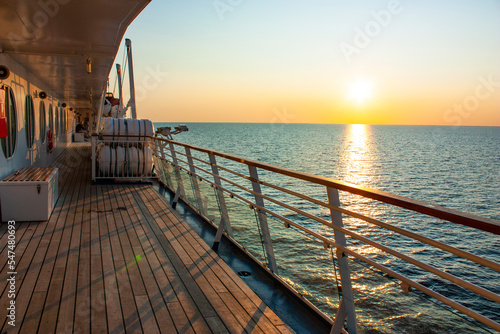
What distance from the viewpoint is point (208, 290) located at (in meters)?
3.03

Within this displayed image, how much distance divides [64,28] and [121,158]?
431 centimetres

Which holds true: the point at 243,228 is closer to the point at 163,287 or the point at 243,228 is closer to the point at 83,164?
the point at 163,287

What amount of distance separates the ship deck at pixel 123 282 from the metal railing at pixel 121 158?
10.4 ft

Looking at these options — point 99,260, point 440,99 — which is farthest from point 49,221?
point 440,99

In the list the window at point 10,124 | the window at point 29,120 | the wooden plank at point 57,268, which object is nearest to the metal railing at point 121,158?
the window at point 29,120

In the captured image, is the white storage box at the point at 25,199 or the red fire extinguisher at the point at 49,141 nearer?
the white storage box at the point at 25,199

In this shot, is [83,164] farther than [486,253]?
No

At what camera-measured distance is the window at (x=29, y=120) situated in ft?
25.4

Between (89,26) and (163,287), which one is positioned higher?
(89,26)

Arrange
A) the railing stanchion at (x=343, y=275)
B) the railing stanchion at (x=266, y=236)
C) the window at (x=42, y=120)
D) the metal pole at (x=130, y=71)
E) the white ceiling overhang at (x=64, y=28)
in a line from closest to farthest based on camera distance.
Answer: the railing stanchion at (x=343, y=275) < the railing stanchion at (x=266, y=236) < the white ceiling overhang at (x=64, y=28) < the window at (x=42, y=120) < the metal pole at (x=130, y=71)

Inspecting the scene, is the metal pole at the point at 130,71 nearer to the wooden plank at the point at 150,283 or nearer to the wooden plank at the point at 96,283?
the wooden plank at the point at 96,283

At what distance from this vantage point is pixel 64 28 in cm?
433

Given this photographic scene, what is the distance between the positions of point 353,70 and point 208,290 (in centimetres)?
4451

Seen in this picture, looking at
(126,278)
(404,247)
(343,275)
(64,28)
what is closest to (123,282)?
(126,278)
